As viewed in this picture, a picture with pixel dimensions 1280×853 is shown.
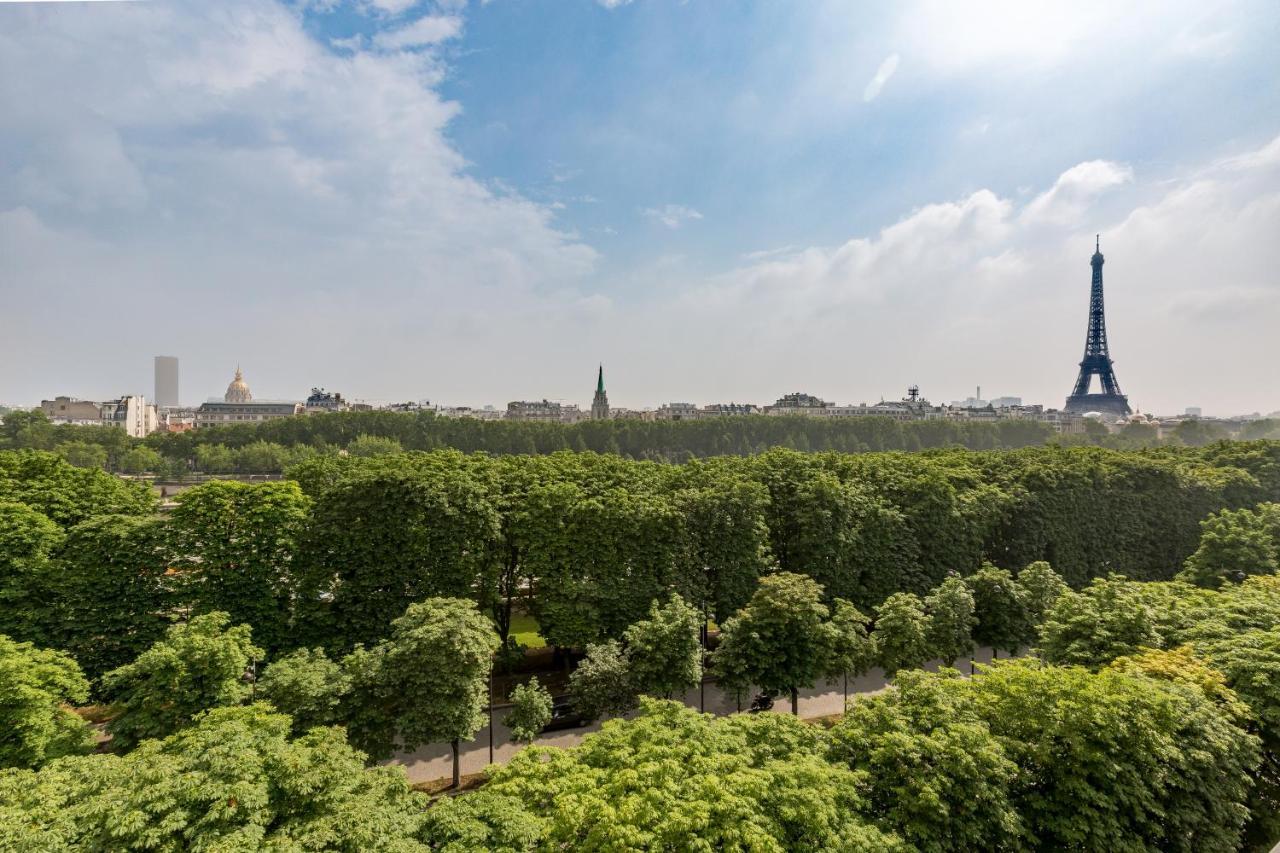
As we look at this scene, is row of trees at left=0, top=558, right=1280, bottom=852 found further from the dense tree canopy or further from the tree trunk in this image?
the dense tree canopy

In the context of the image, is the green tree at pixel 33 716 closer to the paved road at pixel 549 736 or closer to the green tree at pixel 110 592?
the green tree at pixel 110 592

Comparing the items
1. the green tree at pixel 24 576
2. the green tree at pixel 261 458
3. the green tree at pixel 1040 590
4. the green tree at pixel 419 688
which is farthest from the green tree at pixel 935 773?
the green tree at pixel 261 458

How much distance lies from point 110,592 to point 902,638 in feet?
104

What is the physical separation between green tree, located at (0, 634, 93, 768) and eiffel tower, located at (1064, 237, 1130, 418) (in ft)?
516

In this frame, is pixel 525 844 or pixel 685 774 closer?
pixel 525 844

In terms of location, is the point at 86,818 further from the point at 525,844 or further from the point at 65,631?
the point at 65,631

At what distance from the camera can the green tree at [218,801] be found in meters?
10.7

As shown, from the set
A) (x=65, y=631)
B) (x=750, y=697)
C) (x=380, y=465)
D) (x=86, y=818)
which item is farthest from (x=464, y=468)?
(x=86, y=818)

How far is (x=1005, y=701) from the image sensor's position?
15.3m

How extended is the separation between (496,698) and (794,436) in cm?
9721

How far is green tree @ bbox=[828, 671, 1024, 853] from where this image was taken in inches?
498

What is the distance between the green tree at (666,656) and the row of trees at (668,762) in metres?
5.16

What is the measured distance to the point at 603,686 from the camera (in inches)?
862

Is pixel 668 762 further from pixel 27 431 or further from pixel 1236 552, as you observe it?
pixel 27 431
